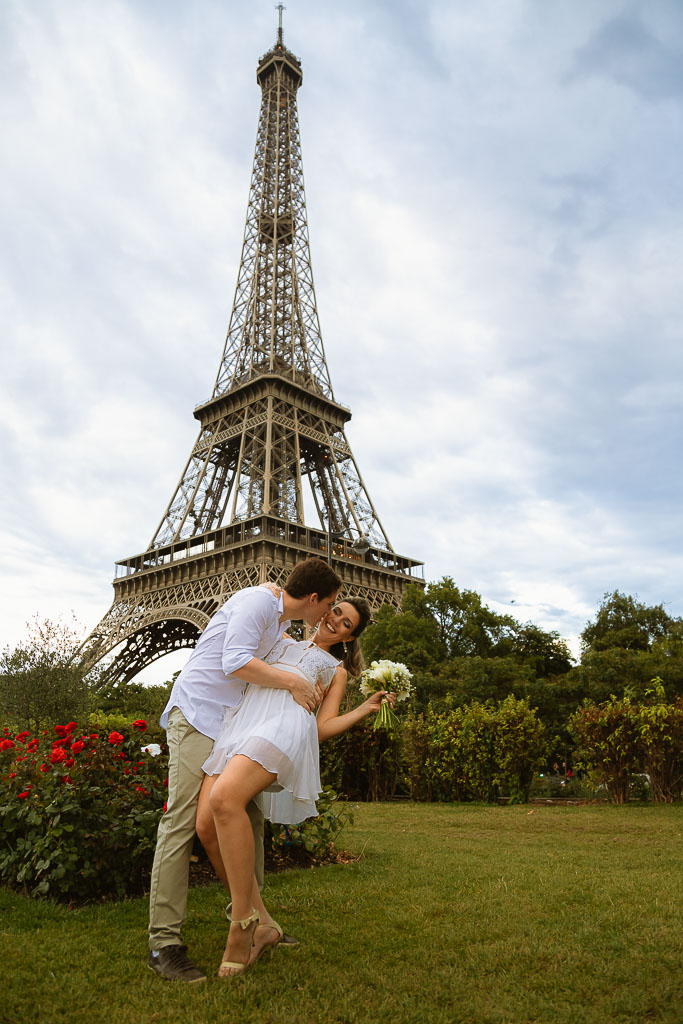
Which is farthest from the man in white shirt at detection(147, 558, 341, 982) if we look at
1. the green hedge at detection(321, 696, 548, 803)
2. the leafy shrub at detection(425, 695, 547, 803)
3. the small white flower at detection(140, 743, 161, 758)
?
the leafy shrub at detection(425, 695, 547, 803)

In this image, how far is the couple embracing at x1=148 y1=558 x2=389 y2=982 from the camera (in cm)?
319

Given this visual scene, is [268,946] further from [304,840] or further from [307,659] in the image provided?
[304,840]

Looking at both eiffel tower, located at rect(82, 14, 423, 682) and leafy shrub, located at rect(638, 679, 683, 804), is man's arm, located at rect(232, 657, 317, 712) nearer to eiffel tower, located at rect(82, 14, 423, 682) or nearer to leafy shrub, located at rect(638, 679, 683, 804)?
leafy shrub, located at rect(638, 679, 683, 804)

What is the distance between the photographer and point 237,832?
3174 mm

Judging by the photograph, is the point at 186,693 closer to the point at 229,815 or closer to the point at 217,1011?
the point at 229,815

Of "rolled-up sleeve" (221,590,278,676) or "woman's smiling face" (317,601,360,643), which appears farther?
"woman's smiling face" (317,601,360,643)

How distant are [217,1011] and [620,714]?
9.55 metres

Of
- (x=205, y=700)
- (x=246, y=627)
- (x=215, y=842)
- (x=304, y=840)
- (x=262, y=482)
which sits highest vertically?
(x=262, y=482)

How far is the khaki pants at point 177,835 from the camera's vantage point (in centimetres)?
324

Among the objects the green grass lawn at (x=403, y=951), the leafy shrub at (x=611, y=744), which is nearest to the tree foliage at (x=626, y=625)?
the leafy shrub at (x=611, y=744)

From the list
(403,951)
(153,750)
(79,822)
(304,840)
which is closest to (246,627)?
(403,951)

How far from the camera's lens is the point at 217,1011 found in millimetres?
2768

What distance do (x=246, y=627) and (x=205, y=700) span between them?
44 centimetres

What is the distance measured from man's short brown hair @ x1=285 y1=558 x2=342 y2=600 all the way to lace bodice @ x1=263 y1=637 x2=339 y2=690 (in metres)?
0.30
